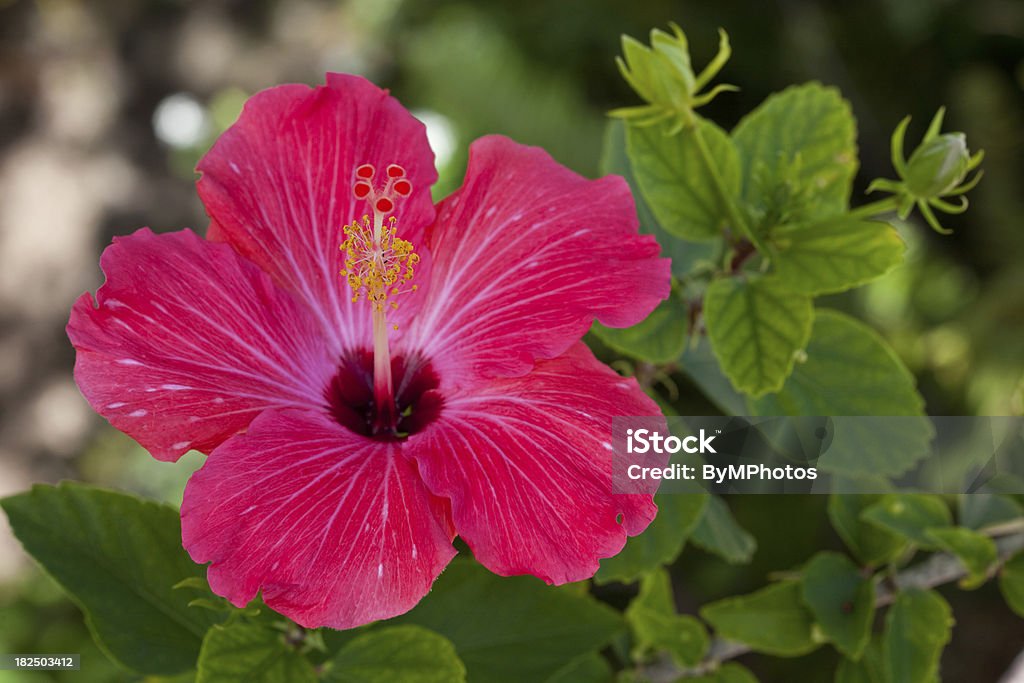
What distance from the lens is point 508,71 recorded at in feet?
9.12

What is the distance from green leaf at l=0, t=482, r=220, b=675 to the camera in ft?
2.48

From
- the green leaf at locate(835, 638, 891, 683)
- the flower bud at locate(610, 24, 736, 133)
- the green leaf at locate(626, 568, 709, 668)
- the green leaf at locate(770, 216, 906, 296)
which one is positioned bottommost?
the green leaf at locate(835, 638, 891, 683)

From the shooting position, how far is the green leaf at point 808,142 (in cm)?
89

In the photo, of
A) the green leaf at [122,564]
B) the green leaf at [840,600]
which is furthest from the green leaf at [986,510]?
the green leaf at [122,564]

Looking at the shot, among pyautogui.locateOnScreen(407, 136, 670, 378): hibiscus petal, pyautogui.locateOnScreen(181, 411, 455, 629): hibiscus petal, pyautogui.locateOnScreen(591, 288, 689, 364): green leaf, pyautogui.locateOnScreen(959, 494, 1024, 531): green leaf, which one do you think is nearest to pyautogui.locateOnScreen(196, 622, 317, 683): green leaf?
pyautogui.locateOnScreen(181, 411, 455, 629): hibiscus petal

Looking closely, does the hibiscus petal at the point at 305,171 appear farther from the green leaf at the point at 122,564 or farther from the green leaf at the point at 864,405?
the green leaf at the point at 864,405

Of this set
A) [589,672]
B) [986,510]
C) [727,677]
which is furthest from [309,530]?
[986,510]

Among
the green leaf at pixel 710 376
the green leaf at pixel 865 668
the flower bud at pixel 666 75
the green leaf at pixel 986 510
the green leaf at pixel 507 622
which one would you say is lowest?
the green leaf at pixel 865 668

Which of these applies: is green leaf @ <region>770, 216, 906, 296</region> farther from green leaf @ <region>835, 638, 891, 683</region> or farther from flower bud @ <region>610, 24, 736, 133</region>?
green leaf @ <region>835, 638, 891, 683</region>

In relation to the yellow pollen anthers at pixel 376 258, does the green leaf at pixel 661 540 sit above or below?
below

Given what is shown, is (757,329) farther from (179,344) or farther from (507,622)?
(179,344)

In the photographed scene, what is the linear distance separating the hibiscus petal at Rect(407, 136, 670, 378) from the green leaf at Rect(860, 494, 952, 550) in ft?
1.31

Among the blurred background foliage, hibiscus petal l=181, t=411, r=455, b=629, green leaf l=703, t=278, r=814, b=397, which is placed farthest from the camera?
the blurred background foliage

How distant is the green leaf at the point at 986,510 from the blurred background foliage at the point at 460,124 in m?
1.18
